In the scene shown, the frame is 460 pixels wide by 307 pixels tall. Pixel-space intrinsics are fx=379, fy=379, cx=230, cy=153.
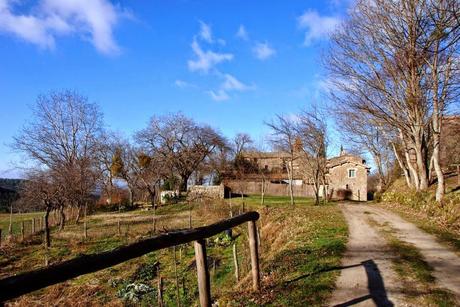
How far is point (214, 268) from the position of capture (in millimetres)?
14547

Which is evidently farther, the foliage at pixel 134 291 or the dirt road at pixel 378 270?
the foliage at pixel 134 291

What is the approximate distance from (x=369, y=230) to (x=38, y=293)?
1215 centimetres

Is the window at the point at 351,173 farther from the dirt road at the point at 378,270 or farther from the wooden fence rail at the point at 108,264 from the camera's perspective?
the wooden fence rail at the point at 108,264

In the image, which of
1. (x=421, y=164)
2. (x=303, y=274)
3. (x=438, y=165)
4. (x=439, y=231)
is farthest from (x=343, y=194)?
(x=303, y=274)

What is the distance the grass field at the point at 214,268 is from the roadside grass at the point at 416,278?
1358 mm

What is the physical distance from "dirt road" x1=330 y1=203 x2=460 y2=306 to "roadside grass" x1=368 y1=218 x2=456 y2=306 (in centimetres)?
14

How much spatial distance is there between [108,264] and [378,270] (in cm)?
627

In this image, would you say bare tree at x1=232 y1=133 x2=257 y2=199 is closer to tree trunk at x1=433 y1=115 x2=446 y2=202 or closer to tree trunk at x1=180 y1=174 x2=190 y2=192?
tree trunk at x1=180 y1=174 x2=190 y2=192

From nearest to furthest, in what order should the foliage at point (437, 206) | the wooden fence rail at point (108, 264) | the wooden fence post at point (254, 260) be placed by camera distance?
the wooden fence rail at point (108, 264) < the wooden fence post at point (254, 260) < the foliage at point (437, 206)

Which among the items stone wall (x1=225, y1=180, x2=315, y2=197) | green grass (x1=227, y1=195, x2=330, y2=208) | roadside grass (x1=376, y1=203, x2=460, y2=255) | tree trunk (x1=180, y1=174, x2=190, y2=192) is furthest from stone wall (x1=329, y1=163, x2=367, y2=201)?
roadside grass (x1=376, y1=203, x2=460, y2=255)

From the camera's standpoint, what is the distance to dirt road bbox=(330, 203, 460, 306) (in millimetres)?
6477

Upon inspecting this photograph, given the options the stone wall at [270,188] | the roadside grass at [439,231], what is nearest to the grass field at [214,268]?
the roadside grass at [439,231]

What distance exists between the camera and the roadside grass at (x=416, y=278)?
6344mm

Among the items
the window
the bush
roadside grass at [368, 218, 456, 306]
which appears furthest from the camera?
the window
